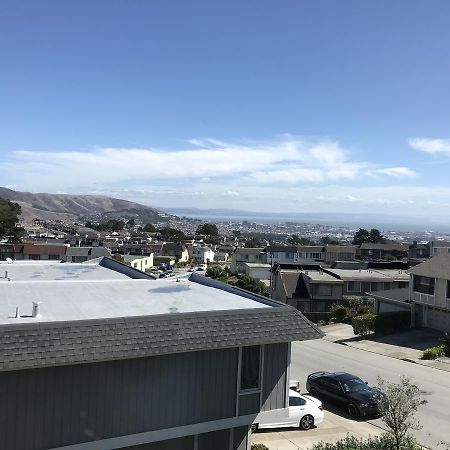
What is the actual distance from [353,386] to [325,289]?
30.7 meters

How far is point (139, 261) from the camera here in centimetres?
9488

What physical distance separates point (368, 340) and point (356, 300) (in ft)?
42.6

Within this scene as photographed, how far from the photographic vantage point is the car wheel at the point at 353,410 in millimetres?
18567

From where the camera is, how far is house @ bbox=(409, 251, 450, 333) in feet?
117

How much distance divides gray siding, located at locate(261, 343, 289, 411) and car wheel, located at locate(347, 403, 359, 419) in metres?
6.81

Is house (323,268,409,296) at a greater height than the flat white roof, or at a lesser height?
lesser

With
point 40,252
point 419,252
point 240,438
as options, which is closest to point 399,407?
point 240,438

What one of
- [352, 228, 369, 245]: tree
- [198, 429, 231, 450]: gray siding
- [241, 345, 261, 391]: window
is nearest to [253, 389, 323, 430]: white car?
[198, 429, 231, 450]: gray siding

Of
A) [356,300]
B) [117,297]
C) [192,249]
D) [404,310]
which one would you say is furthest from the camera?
[192,249]

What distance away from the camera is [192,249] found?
13388cm

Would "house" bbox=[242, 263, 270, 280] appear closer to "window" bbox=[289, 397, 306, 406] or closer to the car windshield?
the car windshield

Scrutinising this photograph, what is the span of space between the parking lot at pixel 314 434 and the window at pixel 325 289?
31812mm

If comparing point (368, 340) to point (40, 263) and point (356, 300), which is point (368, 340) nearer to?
point (356, 300)

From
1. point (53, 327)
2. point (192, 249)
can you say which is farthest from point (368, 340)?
point (192, 249)
